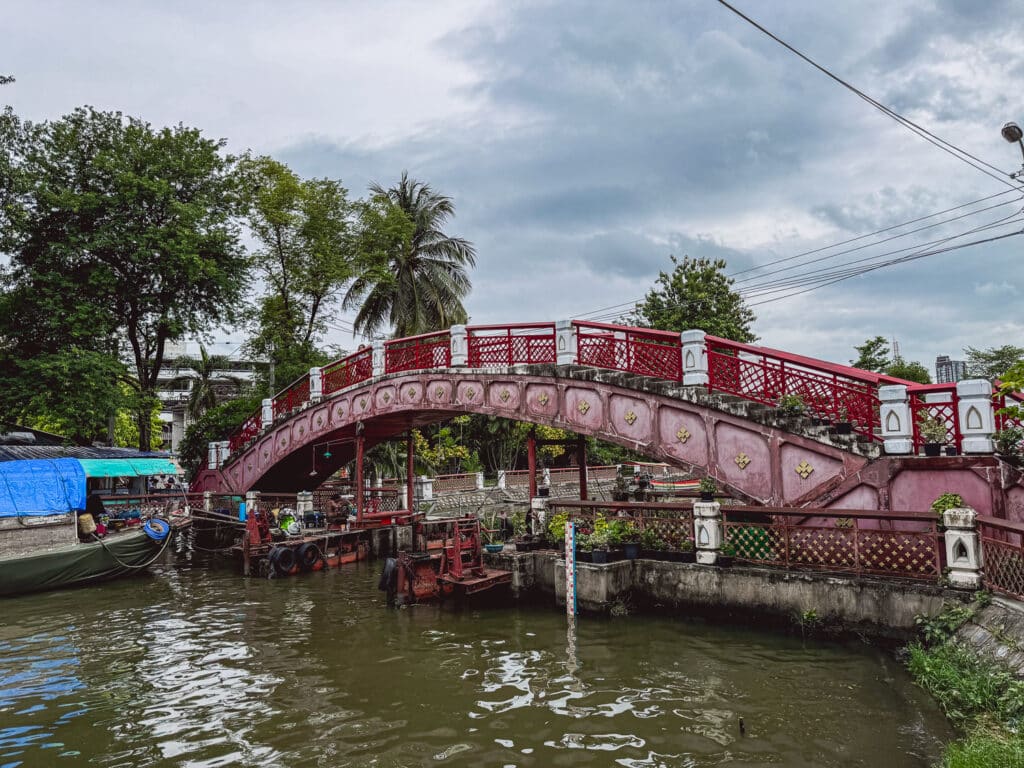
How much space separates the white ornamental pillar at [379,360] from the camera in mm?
19438

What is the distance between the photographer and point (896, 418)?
10016mm

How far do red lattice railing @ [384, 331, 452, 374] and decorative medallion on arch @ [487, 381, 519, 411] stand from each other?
177 cm

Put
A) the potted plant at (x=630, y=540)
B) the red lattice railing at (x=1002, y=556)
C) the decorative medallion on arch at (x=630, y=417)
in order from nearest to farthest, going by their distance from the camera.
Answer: the red lattice railing at (x=1002, y=556), the potted plant at (x=630, y=540), the decorative medallion on arch at (x=630, y=417)

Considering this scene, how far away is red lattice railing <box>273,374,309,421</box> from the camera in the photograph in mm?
22953

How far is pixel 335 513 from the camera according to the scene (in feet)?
74.0

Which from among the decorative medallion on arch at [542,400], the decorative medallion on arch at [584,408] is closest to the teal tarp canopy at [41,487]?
the decorative medallion on arch at [542,400]

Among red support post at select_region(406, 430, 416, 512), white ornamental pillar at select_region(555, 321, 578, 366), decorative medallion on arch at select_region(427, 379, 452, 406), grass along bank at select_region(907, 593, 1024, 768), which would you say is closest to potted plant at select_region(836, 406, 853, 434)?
grass along bank at select_region(907, 593, 1024, 768)

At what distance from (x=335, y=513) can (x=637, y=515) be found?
43.6ft

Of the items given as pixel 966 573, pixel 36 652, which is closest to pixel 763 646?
pixel 966 573

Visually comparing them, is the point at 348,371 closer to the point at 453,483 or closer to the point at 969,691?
the point at 453,483

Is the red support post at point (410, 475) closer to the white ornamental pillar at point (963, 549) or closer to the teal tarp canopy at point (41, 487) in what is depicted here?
the teal tarp canopy at point (41, 487)

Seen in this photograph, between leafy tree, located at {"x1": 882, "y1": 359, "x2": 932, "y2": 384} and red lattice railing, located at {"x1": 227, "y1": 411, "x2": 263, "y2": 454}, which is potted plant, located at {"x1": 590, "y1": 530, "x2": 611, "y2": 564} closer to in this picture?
red lattice railing, located at {"x1": 227, "y1": 411, "x2": 263, "y2": 454}

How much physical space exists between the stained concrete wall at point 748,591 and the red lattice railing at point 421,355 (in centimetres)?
649

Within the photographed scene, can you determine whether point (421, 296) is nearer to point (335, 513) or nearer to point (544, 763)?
point (335, 513)
